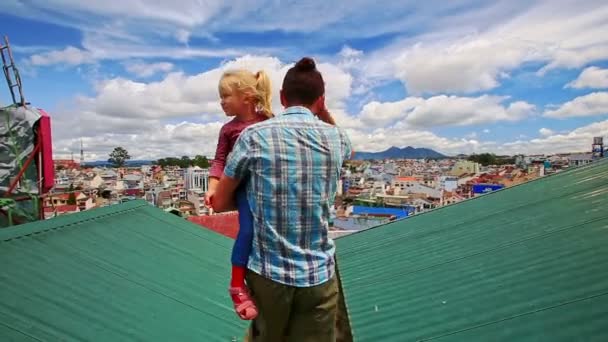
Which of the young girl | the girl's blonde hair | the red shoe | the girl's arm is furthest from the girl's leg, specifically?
the girl's blonde hair

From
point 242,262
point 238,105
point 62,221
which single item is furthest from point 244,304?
point 62,221

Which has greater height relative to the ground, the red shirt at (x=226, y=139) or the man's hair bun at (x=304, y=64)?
the man's hair bun at (x=304, y=64)

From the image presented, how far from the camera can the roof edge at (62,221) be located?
3.49m

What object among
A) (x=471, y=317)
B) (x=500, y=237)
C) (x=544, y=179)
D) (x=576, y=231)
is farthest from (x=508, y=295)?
(x=544, y=179)

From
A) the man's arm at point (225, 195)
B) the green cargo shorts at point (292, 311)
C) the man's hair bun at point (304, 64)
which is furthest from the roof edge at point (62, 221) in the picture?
the man's hair bun at point (304, 64)

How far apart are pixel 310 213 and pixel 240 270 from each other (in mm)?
312

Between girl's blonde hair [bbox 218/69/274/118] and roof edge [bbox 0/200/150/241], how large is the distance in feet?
8.21

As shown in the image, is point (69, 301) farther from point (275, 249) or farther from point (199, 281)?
point (275, 249)

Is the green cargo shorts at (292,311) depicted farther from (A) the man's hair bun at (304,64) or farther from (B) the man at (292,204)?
(A) the man's hair bun at (304,64)

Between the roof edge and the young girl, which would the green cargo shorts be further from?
the roof edge

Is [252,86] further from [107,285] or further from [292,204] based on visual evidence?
[107,285]

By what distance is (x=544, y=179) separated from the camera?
231 inches

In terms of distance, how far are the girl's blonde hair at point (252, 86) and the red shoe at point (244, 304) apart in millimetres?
724

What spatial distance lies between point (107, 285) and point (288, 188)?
89.7 inches
